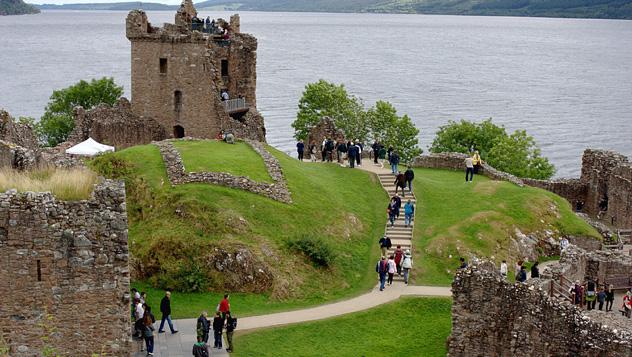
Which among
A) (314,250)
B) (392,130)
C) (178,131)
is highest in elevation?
(178,131)

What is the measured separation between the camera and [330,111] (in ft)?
310

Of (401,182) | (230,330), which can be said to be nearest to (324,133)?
(401,182)

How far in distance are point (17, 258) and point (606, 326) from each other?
1935 cm

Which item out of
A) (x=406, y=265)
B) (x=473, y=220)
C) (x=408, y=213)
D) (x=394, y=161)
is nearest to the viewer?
(x=406, y=265)

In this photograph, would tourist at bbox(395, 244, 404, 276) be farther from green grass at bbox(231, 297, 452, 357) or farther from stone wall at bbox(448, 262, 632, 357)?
stone wall at bbox(448, 262, 632, 357)

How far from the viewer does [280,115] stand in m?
142

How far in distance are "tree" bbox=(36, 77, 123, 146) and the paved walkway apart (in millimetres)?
66881

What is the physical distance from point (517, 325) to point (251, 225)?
555 inches

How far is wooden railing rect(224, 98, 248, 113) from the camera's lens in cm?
6869

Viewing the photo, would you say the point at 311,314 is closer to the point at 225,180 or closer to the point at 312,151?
the point at 225,180

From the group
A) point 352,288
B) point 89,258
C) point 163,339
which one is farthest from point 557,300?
point 89,258

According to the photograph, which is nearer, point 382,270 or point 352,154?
point 382,270

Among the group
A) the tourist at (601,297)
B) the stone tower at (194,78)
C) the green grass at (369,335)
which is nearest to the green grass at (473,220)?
the green grass at (369,335)

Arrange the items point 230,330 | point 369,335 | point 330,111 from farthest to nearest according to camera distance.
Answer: point 330,111, point 369,335, point 230,330
